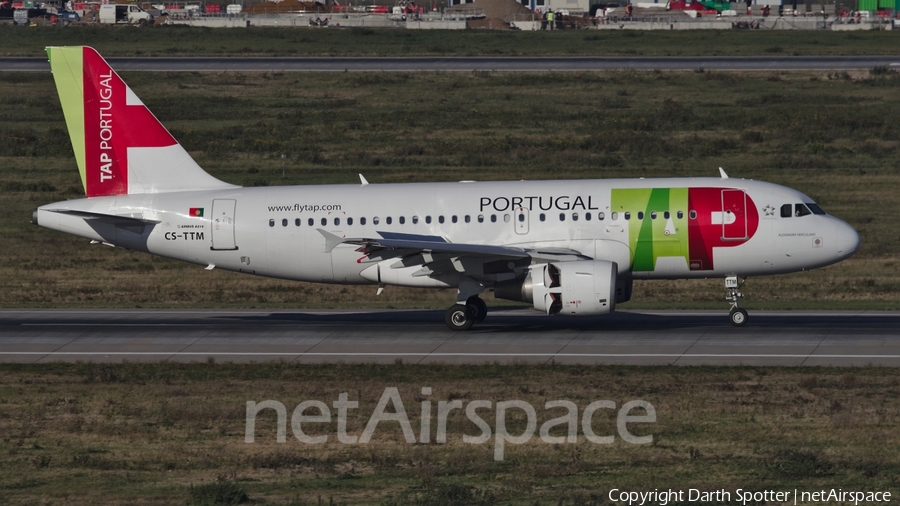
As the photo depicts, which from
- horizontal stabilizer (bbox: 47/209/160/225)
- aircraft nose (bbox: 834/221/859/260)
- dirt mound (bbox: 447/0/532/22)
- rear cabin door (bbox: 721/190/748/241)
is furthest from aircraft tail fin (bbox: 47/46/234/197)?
dirt mound (bbox: 447/0/532/22)

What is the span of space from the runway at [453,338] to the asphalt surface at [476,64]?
62.2 meters

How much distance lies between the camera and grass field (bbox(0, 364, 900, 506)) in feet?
68.6

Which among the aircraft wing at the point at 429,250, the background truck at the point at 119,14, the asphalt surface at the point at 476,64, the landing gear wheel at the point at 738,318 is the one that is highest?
the background truck at the point at 119,14

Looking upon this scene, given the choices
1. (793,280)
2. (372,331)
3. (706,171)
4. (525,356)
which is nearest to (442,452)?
(525,356)

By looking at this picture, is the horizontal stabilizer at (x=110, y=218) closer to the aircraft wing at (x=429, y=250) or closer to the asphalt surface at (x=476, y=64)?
the aircraft wing at (x=429, y=250)

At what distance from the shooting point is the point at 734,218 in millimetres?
34781

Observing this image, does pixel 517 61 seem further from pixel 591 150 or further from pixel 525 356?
pixel 525 356

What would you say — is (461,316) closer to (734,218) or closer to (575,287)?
(575,287)

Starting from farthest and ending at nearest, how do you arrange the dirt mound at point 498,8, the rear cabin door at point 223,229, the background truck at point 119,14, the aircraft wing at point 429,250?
the dirt mound at point 498,8 < the background truck at point 119,14 < the rear cabin door at point 223,229 < the aircraft wing at point 429,250

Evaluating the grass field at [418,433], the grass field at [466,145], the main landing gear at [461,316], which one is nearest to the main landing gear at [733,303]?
the grass field at [466,145]

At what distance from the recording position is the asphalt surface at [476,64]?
99500mm

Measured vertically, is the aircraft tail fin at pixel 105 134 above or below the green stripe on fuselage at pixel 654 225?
above

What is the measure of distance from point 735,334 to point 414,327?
9612mm

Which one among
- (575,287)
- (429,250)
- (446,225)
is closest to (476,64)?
(446,225)
